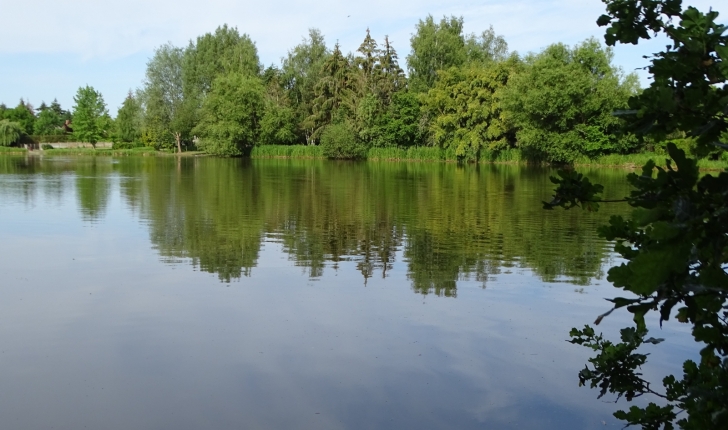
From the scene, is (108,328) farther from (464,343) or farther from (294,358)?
(464,343)

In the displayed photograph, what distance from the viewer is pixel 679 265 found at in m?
1.76

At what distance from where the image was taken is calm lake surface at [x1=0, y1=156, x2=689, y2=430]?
6.05 metres

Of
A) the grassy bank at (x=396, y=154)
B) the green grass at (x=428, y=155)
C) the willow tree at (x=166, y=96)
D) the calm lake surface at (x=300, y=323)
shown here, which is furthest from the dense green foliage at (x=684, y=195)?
the willow tree at (x=166, y=96)

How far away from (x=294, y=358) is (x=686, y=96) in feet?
19.0

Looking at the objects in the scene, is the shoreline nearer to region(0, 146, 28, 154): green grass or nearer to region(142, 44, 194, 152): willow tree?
region(0, 146, 28, 154): green grass

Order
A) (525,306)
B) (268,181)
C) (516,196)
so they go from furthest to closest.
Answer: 1. (268,181)
2. (516,196)
3. (525,306)

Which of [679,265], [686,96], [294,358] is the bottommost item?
[294,358]

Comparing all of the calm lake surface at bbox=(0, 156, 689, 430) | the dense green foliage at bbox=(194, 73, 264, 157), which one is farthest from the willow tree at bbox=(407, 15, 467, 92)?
the calm lake surface at bbox=(0, 156, 689, 430)

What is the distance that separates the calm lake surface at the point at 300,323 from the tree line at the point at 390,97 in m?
37.3

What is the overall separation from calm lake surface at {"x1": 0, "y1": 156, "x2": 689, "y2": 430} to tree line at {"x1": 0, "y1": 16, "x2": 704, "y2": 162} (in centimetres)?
3733

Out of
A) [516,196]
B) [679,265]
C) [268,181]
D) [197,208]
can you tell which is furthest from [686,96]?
[268,181]

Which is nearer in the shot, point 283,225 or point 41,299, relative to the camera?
point 41,299

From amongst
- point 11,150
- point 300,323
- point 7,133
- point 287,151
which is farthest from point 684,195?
point 7,133

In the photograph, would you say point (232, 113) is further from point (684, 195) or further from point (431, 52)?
point (684, 195)
